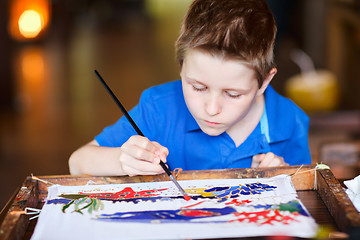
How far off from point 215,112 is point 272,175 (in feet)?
0.60

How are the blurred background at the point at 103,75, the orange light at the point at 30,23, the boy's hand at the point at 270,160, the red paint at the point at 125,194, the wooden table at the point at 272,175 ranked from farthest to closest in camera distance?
the orange light at the point at 30,23 → the blurred background at the point at 103,75 → the boy's hand at the point at 270,160 → the red paint at the point at 125,194 → the wooden table at the point at 272,175

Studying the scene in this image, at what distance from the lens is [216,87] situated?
102 cm

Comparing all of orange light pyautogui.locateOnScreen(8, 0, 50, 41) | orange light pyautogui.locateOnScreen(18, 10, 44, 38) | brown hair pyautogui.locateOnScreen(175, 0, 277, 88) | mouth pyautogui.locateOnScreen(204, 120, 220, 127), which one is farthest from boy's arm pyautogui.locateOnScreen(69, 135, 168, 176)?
orange light pyautogui.locateOnScreen(18, 10, 44, 38)

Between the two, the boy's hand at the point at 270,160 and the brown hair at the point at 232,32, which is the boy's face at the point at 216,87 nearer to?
the brown hair at the point at 232,32

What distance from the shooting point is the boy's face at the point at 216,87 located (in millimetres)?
1024

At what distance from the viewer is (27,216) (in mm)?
919

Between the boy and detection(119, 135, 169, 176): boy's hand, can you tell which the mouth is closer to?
the boy

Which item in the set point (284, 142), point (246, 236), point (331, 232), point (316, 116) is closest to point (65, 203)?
point (246, 236)

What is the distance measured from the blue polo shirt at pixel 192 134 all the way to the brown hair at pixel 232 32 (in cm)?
21

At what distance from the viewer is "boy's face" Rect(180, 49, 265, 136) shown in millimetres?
1024

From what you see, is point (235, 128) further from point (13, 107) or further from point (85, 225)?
point (13, 107)

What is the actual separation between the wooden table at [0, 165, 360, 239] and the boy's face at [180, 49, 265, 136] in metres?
0.12

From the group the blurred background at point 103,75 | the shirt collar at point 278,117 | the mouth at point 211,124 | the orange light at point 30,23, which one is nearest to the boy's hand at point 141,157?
the mouth at point 211,124

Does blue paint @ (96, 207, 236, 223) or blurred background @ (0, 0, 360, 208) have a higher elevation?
blurred background @ (0, 0, 360, 208)
